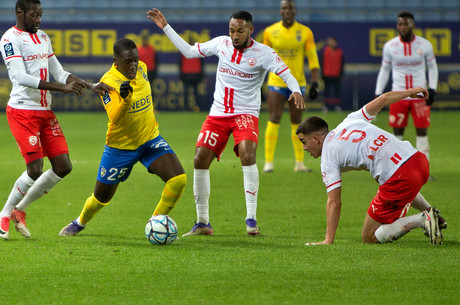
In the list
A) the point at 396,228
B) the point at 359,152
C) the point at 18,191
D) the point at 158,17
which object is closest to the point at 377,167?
the point at 359,152

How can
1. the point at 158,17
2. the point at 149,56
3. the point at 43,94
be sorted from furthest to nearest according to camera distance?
the point at 149,56
the point at 158,17
the point at 43,94

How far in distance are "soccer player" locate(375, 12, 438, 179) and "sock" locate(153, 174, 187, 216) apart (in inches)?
203

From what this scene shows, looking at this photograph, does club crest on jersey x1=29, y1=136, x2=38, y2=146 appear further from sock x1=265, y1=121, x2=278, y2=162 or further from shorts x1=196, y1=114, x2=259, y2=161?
sock x1=265, y1=121, x2=278, y2=162

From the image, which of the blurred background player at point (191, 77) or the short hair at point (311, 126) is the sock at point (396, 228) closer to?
the short hair at point (311, 126)

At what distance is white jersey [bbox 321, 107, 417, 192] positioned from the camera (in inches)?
242

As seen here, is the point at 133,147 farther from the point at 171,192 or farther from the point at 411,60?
the point at 411,60

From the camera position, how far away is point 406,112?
11.0m

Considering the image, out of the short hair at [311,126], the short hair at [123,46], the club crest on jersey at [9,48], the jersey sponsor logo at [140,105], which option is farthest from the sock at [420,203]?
the club crest on jersey at [9,48]

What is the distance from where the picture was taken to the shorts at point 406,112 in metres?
11.0

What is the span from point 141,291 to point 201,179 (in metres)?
2.51

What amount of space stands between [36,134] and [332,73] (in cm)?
1690

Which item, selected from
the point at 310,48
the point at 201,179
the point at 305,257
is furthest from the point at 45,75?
the point at 310,48

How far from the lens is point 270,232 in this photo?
7.14m

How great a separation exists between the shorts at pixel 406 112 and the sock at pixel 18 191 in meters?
6.02
